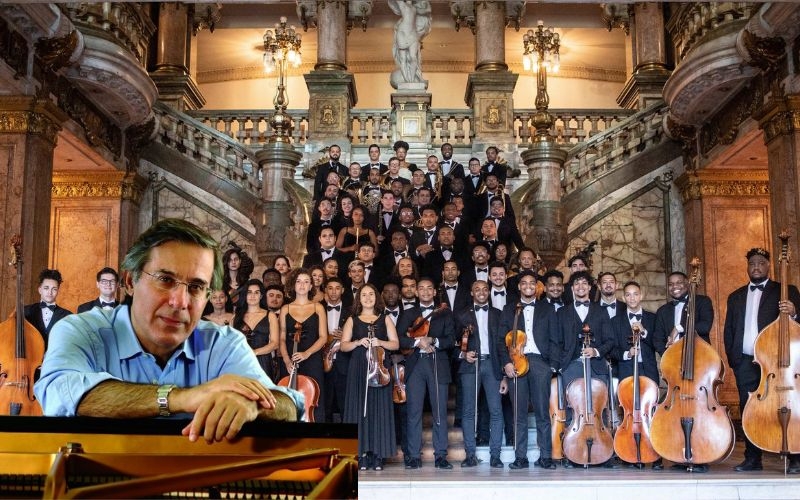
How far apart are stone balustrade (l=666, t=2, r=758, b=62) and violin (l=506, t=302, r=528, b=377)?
14.1 ft

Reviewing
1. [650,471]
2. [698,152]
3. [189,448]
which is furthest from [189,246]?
[698,152]

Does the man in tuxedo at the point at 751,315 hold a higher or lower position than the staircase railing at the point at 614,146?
lower

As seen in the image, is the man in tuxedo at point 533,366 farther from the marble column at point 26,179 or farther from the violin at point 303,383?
the marble column at point 26,179

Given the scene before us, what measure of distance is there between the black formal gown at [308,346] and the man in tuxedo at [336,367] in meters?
0.11

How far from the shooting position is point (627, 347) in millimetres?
6742

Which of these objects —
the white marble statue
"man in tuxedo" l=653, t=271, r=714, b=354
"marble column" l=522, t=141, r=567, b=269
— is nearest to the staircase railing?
"marble column" l=522, t=141, r=567, b=269

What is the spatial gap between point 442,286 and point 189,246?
5637 mm

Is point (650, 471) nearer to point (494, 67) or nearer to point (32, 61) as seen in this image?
point (32, 61)

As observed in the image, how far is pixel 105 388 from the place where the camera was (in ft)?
5.82

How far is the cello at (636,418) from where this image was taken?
20.8ft

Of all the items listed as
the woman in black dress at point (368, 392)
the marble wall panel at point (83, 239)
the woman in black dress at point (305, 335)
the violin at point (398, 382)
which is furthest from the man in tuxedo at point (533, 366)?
the marble wall panel at point (83, 239)

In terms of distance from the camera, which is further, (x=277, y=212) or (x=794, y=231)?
(x=277, y=212)

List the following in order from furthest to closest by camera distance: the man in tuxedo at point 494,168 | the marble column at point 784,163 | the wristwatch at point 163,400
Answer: the man in tuxedo at point 494,168
the marble column at point 784,163
the wristwatch at point 163,400

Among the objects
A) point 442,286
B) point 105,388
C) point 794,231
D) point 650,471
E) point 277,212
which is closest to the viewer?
point 105,388
